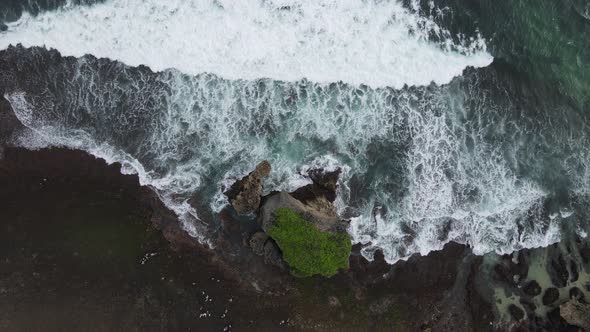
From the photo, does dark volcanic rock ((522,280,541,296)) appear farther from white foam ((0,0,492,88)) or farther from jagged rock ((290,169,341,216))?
white foam ((0,0,492,88))

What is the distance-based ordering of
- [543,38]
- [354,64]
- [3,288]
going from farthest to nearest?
[543,38], [354,64], [3,288]

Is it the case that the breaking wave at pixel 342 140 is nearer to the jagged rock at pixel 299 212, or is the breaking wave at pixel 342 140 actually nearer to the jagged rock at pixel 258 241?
the jagged rock at pixel 299 212

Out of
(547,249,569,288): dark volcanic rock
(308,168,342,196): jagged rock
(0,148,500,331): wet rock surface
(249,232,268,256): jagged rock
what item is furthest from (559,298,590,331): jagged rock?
(249,232,268,256): jagged rock

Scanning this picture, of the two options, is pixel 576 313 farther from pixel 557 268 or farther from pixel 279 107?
pixel 279 107

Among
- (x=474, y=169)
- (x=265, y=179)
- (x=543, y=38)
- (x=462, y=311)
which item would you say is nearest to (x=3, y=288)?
(x=265, y=179)

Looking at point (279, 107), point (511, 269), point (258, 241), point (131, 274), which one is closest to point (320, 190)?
point (258, 241)

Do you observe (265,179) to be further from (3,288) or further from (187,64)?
(3,288)
